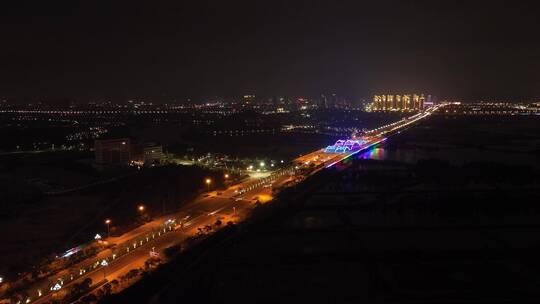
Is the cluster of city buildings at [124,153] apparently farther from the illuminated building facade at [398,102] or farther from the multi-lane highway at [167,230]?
the illuminated building facade at [398,102]

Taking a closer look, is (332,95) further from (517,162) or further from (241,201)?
(241,201)

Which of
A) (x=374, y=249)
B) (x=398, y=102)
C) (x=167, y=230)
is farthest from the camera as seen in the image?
(x=398, y=102)

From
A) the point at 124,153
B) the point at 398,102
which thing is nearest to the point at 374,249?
the point at 124,153

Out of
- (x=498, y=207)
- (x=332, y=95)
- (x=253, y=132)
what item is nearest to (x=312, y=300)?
(x=498, y=207)

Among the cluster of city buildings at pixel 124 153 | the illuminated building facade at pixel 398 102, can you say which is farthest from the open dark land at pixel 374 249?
the illuminated building facade at pixel 398 102

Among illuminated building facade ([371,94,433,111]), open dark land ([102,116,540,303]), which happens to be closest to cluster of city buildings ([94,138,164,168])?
open dark land ([102,116,540,303])

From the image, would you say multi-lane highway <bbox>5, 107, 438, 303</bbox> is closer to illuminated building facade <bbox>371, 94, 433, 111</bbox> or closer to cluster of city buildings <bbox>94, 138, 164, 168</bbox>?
cluster of city buildings <bbox>94, 138, 164, 168</bbox>

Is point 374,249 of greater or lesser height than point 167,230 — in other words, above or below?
below

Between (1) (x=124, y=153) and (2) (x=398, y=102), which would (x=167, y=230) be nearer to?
(1) (x=124, y=153)
